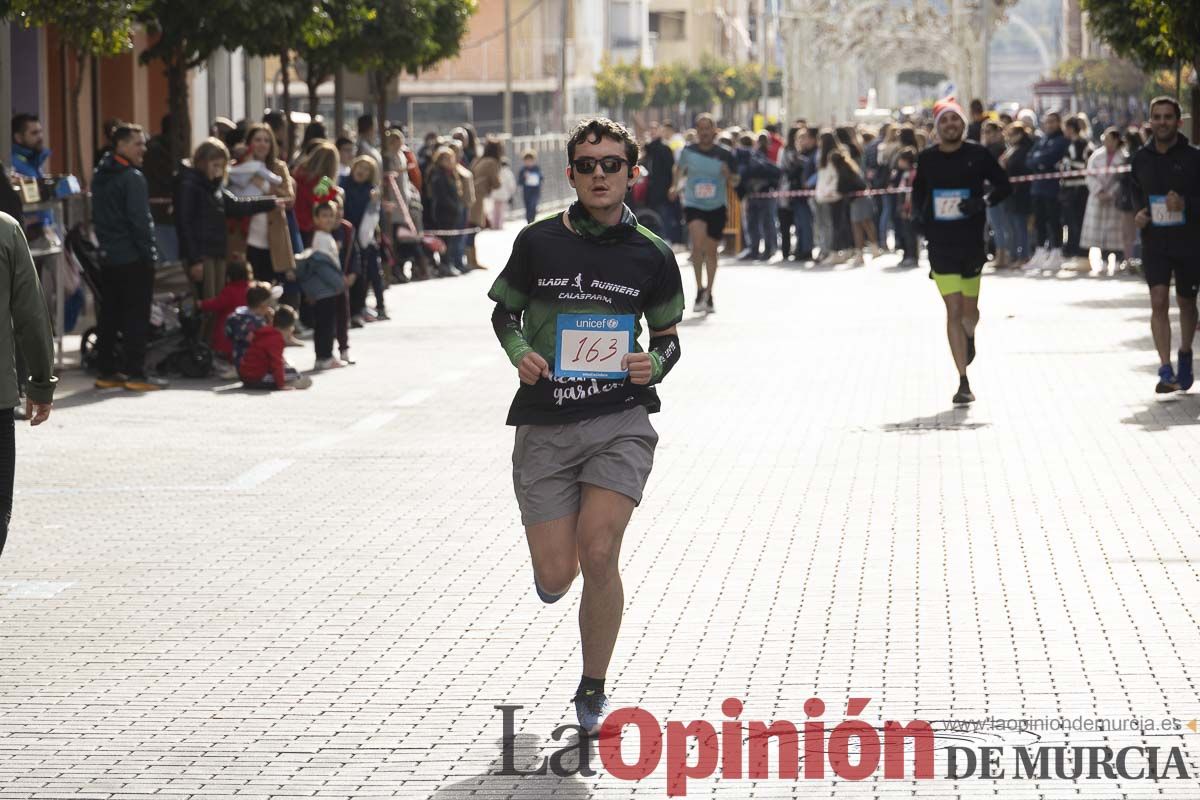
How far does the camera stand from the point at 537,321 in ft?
20.6

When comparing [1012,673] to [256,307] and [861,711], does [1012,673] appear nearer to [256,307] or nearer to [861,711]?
[861,711]

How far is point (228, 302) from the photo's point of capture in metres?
16.4

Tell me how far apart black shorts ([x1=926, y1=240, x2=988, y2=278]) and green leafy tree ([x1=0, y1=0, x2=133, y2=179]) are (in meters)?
6.20

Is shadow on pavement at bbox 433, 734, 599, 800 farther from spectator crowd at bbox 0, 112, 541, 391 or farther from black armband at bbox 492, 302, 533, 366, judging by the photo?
spectator crowd at bbox 0, 112, 541, 391

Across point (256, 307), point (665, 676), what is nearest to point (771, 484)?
point (665, 676)

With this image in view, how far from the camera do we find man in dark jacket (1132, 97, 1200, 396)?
13.6 metres

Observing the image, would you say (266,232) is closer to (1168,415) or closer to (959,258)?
(959,258)

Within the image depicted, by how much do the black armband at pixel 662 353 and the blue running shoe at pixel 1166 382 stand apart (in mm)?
8095

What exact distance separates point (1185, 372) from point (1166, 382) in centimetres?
14

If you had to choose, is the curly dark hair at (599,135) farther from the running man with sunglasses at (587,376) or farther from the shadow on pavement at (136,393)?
the shadow on pavement at (136,393)

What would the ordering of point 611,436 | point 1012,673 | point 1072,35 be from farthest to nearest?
point 1072,35 → point 1012,673 → point 611,436

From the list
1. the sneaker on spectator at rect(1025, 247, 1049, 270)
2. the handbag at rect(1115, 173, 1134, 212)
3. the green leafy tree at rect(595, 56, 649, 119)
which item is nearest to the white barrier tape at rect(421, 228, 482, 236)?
the sneaker on spectator at rect(1025, 247, 1049, 270)

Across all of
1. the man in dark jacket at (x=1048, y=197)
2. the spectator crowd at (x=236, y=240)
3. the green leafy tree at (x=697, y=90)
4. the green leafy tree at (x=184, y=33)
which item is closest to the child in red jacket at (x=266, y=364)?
the spectator crowd at (x=236, y=240)

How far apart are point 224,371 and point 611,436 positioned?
34.7 ft
